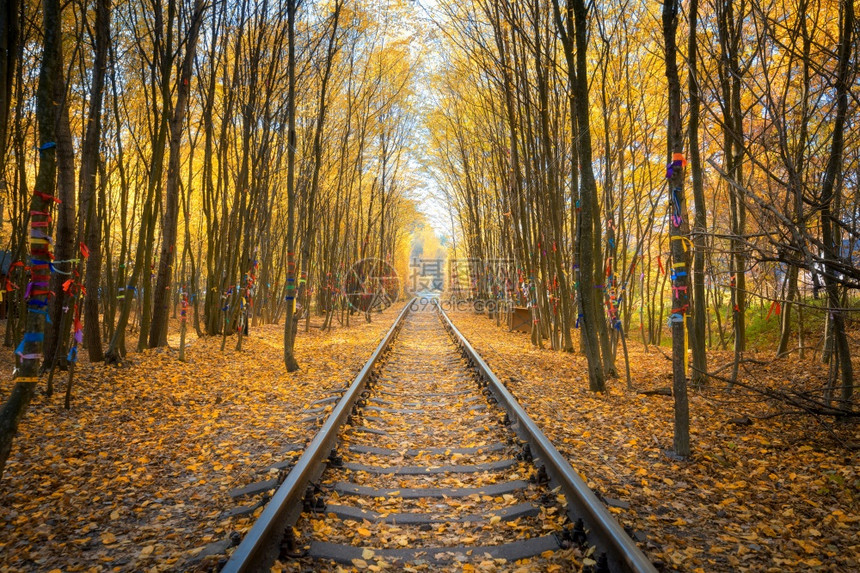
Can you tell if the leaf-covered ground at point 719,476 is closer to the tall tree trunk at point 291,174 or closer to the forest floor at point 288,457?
the forest floor at point 288,457

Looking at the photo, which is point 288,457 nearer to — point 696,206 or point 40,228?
point 40,228

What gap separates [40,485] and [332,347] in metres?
8.08

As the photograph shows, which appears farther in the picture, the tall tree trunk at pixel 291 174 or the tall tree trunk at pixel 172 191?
the tall tree trunk at pixel 172 191

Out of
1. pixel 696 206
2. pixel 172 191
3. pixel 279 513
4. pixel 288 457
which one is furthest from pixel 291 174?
pixel 279 513

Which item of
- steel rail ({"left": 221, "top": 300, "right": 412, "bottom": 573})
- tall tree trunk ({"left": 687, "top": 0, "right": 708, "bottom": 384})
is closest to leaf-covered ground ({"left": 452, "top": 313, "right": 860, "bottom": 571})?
tall tree trunk ({"left": 687, "top": 0, "right": 708, "bottom": 384})

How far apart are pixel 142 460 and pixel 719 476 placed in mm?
4609

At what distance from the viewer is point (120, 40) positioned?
1034cm

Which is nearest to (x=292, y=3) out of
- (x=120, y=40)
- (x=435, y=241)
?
(x=120, y=40)

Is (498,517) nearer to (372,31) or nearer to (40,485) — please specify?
(40,485)

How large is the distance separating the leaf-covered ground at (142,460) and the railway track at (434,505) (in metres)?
0.34

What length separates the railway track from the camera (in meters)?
2.55

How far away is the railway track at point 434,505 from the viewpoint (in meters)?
2.55

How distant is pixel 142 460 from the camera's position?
4.16 metres

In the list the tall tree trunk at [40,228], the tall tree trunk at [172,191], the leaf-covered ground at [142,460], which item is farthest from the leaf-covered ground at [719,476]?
the tall tree trunk at [172,191]
